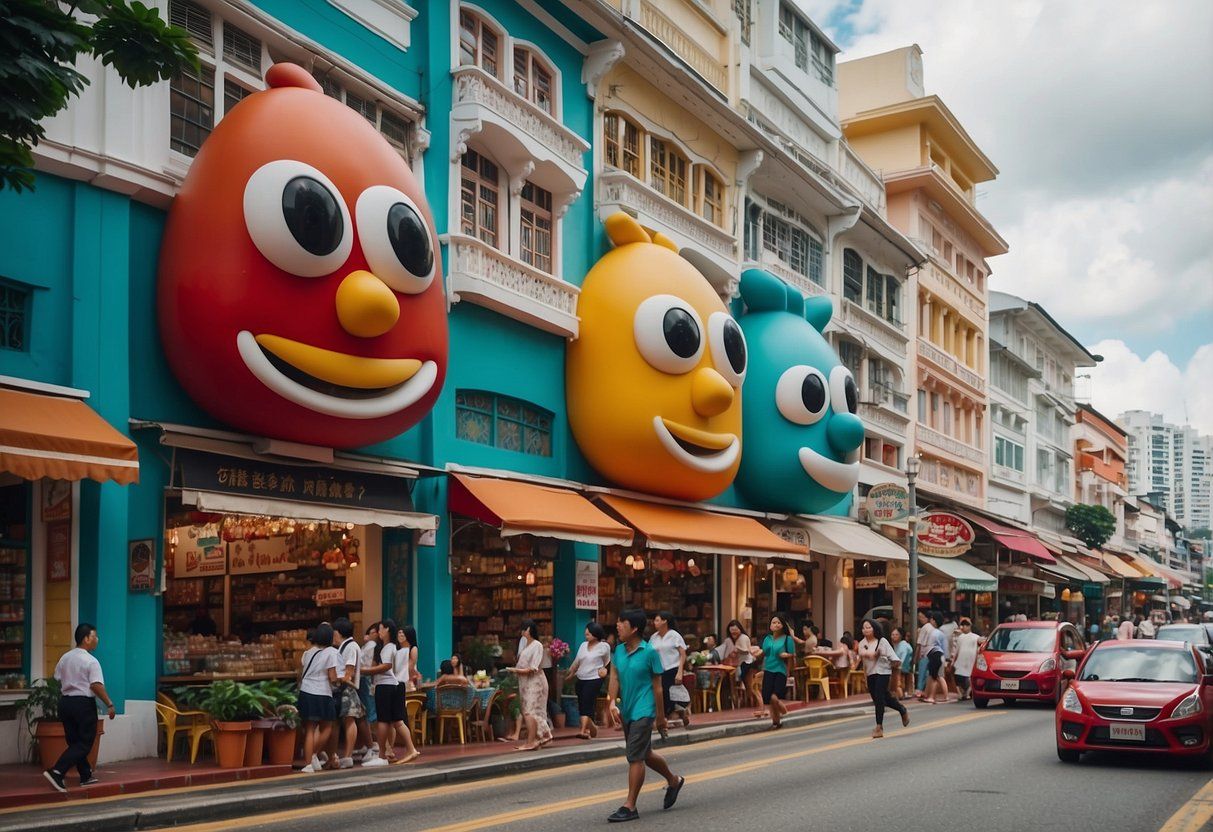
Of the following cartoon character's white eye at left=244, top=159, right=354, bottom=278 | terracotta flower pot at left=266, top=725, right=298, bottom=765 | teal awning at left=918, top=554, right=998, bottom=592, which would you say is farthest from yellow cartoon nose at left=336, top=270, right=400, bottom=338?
teal awning at left=918, top=554, right=998, bottom=592

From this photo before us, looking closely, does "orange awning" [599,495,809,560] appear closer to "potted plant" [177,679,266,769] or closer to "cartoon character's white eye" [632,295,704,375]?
"cartoon character's white eye" [632,295,704,375]

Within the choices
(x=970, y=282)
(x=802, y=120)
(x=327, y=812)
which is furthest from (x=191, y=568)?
(x=970, y=282)

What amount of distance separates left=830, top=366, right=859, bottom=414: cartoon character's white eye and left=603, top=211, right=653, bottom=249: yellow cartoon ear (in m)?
6.89

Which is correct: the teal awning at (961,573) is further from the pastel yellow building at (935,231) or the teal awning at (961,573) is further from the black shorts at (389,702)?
the black shorts at (389,702)

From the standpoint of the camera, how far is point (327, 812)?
12.5 metres

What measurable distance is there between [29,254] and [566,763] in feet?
29.4

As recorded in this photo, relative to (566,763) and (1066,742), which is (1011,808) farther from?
(566,763)

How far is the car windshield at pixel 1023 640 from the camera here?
2689cm

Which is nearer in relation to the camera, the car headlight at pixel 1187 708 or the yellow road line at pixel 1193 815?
the yellow road line at pixel 1193 815

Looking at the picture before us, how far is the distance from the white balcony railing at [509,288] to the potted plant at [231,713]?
8.06 meters

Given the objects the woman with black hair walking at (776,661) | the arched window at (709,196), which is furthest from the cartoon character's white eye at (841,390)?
the woman with black hair walking at (776,661)

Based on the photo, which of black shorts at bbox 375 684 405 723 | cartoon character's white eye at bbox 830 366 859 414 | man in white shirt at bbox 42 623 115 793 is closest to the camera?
man in white shirt at bbox 42 623 115 793

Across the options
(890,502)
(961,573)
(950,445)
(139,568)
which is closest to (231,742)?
(139,568)

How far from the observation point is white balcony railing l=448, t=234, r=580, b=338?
21.3 meters
